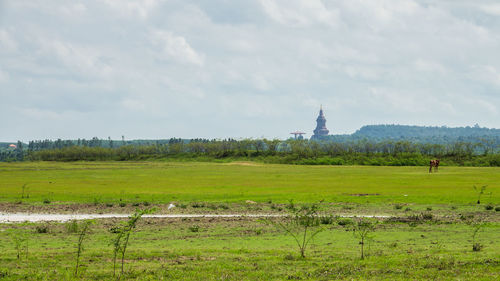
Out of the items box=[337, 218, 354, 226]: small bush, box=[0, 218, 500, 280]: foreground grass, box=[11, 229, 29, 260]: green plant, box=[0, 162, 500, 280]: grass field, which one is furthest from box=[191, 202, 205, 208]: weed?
box=[11, 229, 29, 260]: green plant

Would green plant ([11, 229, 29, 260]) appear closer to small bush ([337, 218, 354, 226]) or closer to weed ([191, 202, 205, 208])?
weed ([191, 202, 205, 208])

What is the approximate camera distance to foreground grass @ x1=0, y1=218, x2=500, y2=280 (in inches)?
626

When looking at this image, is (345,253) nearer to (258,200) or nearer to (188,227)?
(188,227)

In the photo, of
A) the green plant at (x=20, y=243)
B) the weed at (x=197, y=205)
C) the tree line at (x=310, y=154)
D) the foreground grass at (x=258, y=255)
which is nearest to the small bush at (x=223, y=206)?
the weed at (x=197, y=205)

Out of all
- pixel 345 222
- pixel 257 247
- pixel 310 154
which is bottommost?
pixel 257 247

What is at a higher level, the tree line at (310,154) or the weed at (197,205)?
the tree line at (310,154)

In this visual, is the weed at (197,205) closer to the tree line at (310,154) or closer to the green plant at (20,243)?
the green plant at (20,243)

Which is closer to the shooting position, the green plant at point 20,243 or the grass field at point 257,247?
the grass field at point 257,247

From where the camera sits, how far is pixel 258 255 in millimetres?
19297

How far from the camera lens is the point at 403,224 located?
2898 cm

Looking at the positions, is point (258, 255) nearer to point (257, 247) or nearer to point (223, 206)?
point (257, 247)

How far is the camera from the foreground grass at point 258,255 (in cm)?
1589

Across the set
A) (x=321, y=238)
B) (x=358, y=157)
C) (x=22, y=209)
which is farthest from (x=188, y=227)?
(x=358, y=157)

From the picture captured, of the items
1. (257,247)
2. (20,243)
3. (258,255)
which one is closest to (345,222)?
(257,247)
